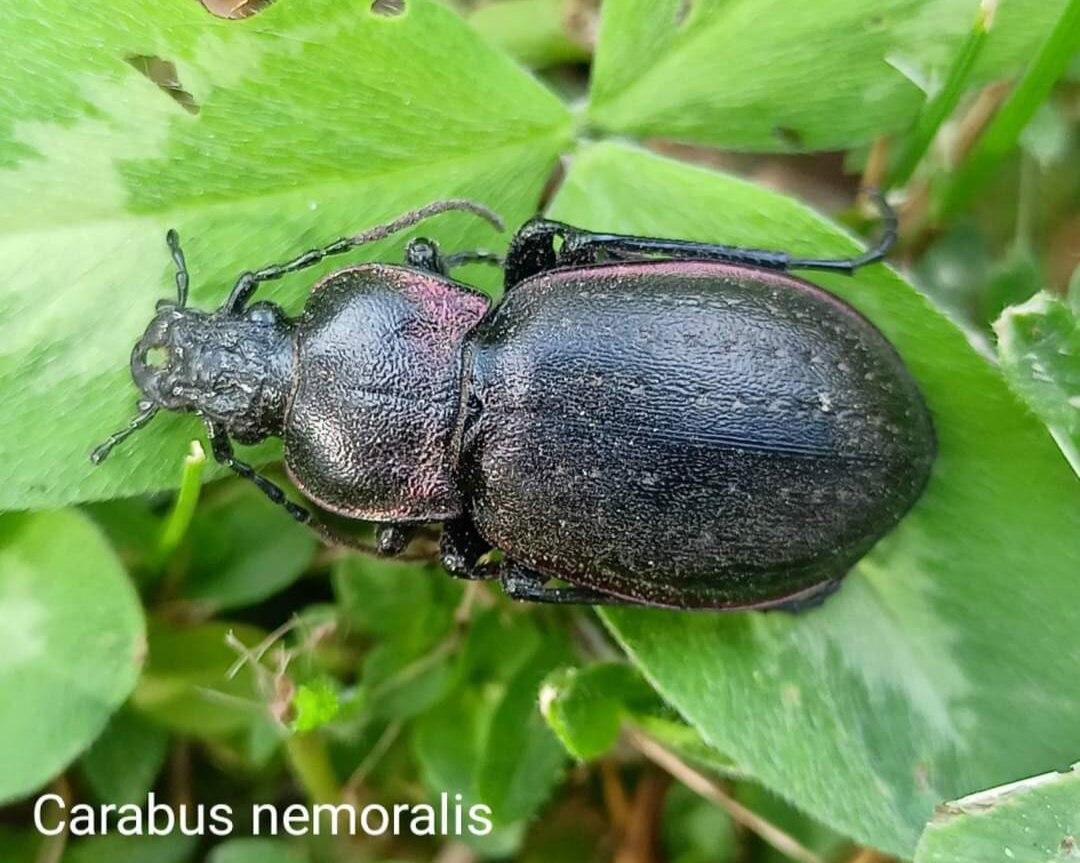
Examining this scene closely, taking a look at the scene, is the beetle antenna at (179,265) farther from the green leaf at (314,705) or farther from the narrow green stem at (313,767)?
the narrow green stem at (313,767)

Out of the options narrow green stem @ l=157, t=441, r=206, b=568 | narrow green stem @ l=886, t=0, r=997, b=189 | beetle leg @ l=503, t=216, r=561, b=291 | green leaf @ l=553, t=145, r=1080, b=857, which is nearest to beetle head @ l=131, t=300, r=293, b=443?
narrow green stem @ l=157, t=441, r=206, b=568

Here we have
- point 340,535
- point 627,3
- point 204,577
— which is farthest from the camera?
point 204,577

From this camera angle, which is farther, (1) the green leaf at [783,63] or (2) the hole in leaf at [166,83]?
(1) the green leaf at [783,63]

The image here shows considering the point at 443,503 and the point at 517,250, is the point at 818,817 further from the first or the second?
the point at 517,250

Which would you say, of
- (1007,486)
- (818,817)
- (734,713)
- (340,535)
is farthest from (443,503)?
(1007,486)

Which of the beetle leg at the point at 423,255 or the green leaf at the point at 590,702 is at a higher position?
the beetle leg at the point at 423,255

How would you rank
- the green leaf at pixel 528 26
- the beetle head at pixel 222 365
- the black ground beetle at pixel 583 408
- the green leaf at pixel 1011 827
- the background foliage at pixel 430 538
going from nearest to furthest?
the green leaf at pixel 1011 827 → the black ground beetle at pixel 583 408 → the background foliage at pixel 430 538 → the beetle head at pixel 222 365 → the green leaf at pixel 528 26

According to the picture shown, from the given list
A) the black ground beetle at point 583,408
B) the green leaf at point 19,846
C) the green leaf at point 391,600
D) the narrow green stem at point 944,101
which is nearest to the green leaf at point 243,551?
the green leaf at point 391,600

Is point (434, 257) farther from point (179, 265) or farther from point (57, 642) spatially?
point (57, 642)
